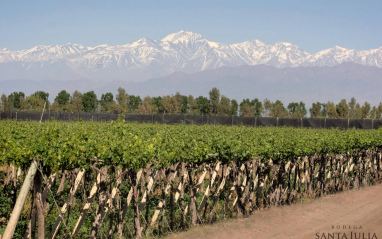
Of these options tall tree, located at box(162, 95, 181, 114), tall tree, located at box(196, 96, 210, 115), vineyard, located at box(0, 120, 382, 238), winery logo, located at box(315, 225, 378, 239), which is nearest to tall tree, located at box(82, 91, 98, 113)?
tall tree, located at box(162, 95, 181, 114)

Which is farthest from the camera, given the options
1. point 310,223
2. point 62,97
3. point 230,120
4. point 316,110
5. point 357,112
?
point 62,97

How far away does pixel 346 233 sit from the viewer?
1244 centimetres

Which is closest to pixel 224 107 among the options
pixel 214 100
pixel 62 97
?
pixel 214 100

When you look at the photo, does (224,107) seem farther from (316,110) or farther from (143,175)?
(143,175)

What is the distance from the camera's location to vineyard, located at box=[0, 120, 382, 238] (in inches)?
353

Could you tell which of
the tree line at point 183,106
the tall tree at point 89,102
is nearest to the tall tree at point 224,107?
the tree line at point 183,106

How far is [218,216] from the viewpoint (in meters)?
13.4

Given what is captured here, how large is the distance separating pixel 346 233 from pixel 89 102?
100m

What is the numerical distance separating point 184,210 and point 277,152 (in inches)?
153

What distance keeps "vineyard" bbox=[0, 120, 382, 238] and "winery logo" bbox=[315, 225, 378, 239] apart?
2.44m

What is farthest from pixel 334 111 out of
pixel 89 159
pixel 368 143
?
pixel 89 159

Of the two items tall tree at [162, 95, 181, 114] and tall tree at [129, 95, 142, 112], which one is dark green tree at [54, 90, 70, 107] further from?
tall tree at [162, 95, 181, 114]

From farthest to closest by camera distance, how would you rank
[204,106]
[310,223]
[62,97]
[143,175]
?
[62,97] → [204,106] → [310,223] → [143,175]

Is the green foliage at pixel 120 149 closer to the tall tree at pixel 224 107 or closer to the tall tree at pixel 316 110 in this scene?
the tall tree at pixel 224 107
